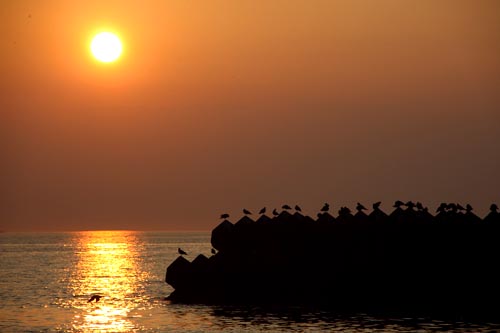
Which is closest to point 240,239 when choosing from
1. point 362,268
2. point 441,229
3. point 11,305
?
point 362,268

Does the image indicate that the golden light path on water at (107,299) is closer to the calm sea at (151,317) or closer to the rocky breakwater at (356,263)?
the calm sea at (151,317)

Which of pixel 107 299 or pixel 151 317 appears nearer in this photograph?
pixel 151 317

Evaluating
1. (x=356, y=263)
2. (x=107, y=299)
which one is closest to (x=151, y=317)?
(x=356, y=263)

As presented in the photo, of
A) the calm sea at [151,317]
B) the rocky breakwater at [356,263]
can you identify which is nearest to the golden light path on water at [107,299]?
the calm sea at [151,317]

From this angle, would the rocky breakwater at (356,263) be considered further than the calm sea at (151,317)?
Yes

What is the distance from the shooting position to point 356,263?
208 feet

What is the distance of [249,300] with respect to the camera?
64.6 meters

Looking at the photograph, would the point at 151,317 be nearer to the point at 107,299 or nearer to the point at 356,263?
the point at 356,263

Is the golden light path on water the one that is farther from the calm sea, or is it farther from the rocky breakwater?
the rocky breakwater

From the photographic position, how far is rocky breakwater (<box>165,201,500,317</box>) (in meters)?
61.9

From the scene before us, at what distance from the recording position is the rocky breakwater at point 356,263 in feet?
203

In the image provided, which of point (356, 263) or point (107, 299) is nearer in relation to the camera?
point (356, 263)

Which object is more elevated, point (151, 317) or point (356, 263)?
point (356, 263)

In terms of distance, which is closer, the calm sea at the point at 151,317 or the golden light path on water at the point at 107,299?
the calm sea at the point at 151,317
